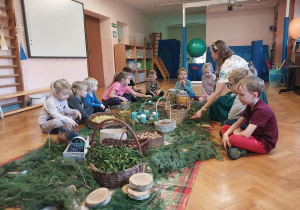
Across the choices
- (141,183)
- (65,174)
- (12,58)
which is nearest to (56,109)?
(65,174)

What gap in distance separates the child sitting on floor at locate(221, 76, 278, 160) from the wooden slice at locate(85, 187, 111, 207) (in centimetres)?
107

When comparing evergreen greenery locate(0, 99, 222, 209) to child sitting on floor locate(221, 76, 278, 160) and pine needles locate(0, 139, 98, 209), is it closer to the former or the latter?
pine needles locate(0, 139, 98, 209)

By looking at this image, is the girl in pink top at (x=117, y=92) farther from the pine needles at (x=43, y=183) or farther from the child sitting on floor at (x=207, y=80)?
the pine needles at (x=43, y=183)

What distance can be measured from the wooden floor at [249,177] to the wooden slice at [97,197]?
47 centimetres

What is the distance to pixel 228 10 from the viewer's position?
7.74 metres

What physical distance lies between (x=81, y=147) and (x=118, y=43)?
6.49 m

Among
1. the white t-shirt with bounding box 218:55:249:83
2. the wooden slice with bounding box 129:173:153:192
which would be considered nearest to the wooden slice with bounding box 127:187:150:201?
the wooden slice with bounding box 129:173:153:192

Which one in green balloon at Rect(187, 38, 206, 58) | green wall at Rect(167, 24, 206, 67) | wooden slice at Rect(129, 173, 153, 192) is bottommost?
wooden slice at Rect(129, 173, 153, 192)

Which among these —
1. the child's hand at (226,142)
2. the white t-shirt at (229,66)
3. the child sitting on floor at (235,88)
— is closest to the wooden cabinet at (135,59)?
the white t-shirt at (229,66)

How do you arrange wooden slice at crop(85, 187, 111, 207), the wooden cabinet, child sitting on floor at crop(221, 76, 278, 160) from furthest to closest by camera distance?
the wooden cabinet → child sitting on floor at crop(221, 76, 278, 160) → wooden slice at crop(85, 187, 111, 207)

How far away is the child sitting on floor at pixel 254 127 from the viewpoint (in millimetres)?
1699

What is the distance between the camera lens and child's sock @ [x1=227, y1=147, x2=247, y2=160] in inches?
68.4

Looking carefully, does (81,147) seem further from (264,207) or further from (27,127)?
(27,127)

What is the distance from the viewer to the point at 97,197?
1.16m
